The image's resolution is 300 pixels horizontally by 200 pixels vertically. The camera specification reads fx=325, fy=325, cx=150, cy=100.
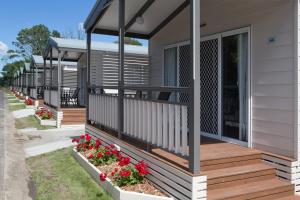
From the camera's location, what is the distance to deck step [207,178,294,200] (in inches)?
154

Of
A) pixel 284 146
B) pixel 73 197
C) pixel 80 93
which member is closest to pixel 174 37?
pixel 284 146

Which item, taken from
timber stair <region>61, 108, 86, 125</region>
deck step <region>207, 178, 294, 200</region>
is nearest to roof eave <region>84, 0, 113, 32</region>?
deck step <region>207, 178, 294, 200</region>

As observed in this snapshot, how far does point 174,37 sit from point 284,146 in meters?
3.70

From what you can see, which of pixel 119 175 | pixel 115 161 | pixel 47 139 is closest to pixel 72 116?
pixel 47 139

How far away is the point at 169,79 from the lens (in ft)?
25.5

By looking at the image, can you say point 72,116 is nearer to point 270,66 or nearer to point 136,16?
point 136,16

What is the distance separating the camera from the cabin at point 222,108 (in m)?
3.93

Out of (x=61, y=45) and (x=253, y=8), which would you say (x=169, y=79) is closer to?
(x=253, y=8)

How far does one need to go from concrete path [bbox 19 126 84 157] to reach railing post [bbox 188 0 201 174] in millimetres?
4792

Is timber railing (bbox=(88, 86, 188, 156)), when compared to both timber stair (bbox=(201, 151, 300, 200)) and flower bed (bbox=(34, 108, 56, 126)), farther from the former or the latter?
flower bed (bbox=(34, 108, 56, 126))

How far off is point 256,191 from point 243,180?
0.28m

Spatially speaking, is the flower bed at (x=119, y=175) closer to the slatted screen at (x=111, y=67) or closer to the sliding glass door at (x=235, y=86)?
the sliding glass door at (x=235, y=86)

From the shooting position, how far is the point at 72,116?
1225cm

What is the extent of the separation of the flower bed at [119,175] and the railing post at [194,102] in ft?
2.38
